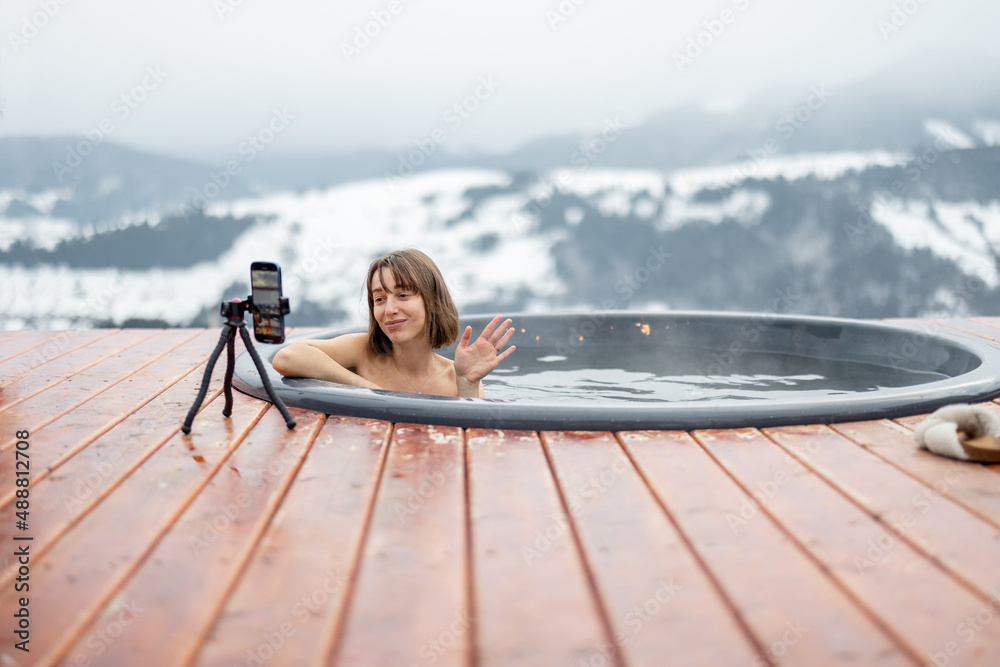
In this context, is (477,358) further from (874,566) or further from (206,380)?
(874,566)

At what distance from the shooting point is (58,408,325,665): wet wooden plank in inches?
32.9

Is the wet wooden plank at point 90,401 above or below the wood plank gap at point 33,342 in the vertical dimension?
below

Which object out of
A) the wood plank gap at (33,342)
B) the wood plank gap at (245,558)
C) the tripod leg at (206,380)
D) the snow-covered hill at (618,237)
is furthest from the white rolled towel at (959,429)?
the snow-covered hill at (618,237)

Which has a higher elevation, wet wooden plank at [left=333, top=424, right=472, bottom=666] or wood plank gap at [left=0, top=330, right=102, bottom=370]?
wood plank gap at [left=0, top=330, right=102, bottom=370]

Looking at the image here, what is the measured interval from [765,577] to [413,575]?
1.65 feet

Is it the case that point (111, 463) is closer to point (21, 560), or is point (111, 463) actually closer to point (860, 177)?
point (21, 560)

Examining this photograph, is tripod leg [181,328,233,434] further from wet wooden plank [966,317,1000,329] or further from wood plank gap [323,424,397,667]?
wet wooden plank [966,317,1000,329]

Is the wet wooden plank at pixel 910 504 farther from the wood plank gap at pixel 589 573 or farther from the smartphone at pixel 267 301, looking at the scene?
the smartphone at pixel 267 301

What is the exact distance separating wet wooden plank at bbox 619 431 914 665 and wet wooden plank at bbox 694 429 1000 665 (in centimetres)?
3

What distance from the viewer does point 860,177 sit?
1486cm

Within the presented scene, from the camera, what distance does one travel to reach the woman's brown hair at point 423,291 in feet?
7.29

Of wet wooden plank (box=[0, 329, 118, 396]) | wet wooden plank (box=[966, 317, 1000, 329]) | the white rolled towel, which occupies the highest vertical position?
wet wooden plank (box=[966, 317, 1000, 329])

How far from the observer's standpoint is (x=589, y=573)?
1.00 m

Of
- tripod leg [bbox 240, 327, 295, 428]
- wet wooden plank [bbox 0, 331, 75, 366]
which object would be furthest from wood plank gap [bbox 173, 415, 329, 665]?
wet wooden plank [bbox 0, 331, 75, 366]
